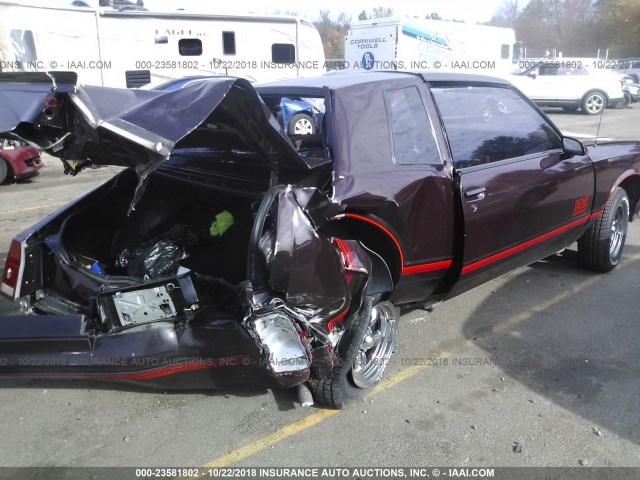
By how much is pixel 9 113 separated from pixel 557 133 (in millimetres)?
3774

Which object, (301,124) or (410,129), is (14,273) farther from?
(410,129)

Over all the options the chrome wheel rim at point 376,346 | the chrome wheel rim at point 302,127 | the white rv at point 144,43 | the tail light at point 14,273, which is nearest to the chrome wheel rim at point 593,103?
the white rv at point 144,43

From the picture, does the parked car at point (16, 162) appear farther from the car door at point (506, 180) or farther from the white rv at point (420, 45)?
the white rv at point (420, 45)

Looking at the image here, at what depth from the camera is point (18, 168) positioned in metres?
9.32

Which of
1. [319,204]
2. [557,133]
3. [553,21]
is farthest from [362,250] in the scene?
[553,21]

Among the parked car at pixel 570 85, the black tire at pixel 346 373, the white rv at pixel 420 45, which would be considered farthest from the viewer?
the parked car at pixel 570 85

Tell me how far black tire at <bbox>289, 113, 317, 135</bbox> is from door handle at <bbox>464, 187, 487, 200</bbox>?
1004mm

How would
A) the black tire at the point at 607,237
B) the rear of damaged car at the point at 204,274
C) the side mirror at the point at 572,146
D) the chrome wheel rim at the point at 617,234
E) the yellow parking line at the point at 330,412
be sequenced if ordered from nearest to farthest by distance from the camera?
the rear of damaged car at the point at 204,274 → the yellow parking line at the point at 330,412 → the side mirror at the point at 572,146 → the black tire at the point at 607,237 → the chrome wheel rim at the point at 617,234

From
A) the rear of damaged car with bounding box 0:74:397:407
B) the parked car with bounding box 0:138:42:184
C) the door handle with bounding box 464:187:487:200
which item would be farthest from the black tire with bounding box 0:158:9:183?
the door handle with bounding box 464:187:487:200

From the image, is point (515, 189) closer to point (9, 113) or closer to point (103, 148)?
point (103, 148)

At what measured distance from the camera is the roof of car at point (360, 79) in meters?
3.40

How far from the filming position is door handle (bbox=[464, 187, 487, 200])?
3516 mm

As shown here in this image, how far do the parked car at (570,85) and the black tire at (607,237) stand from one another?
15.1 m

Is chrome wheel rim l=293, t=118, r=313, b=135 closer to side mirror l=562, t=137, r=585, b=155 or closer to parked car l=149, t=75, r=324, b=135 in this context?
parked car l=149, t=75, r=324, b=135
